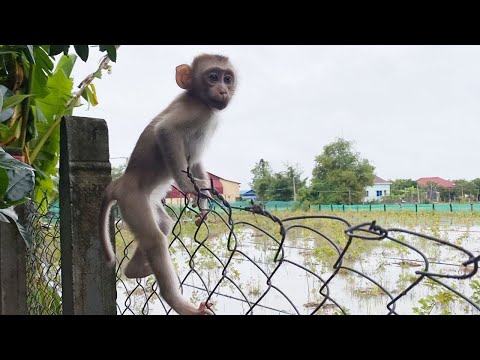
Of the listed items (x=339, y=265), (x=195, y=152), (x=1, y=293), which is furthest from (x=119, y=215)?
(x=339, y=265)

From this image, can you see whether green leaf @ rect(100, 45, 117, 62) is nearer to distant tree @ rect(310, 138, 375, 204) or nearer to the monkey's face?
the monkey's face

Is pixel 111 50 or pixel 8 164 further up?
pixel 111 50

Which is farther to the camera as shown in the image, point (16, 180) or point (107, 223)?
point (16, 180)

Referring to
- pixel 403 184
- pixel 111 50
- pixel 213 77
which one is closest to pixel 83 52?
pixel 111 50

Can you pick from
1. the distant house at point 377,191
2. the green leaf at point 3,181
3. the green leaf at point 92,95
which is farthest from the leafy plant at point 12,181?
the distant house at point 377,191

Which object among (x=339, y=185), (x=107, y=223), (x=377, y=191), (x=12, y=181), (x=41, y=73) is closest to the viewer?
(x=107, y=223)

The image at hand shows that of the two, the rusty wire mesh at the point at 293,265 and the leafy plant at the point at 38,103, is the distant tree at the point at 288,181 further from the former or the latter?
the leafy plant at the point at 38,103

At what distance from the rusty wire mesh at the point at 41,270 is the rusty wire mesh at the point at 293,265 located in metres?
0.48

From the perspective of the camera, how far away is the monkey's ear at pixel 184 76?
57.2 inches

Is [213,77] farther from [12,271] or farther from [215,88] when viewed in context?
[12,271]

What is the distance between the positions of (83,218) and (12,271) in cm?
85

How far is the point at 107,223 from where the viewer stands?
113 centimetres
